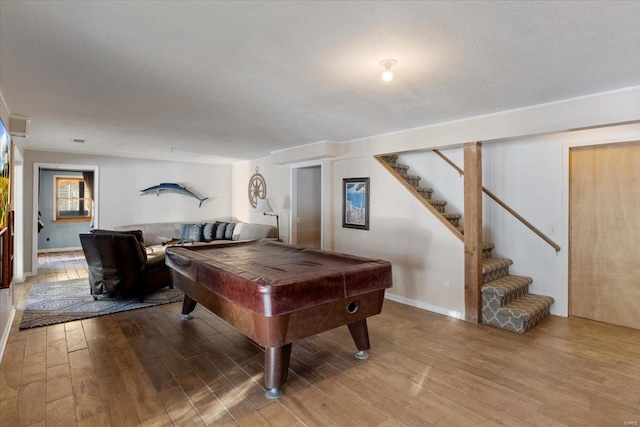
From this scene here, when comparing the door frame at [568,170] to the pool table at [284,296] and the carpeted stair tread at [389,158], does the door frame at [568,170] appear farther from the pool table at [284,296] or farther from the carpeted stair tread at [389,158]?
the pool table at [284,296]

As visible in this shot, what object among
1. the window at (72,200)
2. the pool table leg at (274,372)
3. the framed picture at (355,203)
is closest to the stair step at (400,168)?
the framed picture at (355,203)

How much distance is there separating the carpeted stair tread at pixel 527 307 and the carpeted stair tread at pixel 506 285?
139 millimetres

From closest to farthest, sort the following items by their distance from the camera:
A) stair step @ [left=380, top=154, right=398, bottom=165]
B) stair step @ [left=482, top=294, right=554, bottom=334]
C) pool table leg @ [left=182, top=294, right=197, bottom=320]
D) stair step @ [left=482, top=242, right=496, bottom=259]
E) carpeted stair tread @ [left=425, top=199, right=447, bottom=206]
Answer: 1. stair step @ [left=482, top=294, right=554, bottom=334]
2. pool table leg @ [left=182, top=294, right=197, bottom=320]
3. stair step @ [left=482, top=242, right=496, bottom=259]
4. carpeted stair tread @ [left=425, top=199, right=447, bottom=206]
5. stair step @ [left=380, top=154, right=398, bottom=165]

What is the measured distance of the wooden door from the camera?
369cm

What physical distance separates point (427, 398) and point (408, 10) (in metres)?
2.43

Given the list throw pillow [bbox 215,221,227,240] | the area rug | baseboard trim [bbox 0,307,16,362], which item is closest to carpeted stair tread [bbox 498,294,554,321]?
the area rug

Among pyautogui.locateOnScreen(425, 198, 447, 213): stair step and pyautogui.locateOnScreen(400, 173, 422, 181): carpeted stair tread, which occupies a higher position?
pyautogui.locateOnScreen(400, 173, 422, 181): carpeted stair tread

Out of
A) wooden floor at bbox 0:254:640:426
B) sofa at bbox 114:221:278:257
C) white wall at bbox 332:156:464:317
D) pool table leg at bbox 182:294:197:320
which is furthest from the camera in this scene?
sofa at bbox 114:221:278:257

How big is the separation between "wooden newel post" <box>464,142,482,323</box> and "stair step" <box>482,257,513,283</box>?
0.18m

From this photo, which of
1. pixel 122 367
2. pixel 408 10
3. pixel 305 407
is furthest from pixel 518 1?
pixel 122 367

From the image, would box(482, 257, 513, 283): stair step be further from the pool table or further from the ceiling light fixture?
the ceiling light fixture

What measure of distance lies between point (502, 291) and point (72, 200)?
34.6ft

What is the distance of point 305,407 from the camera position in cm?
224

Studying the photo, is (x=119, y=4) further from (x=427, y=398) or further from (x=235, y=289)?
(x=427, y=398)
